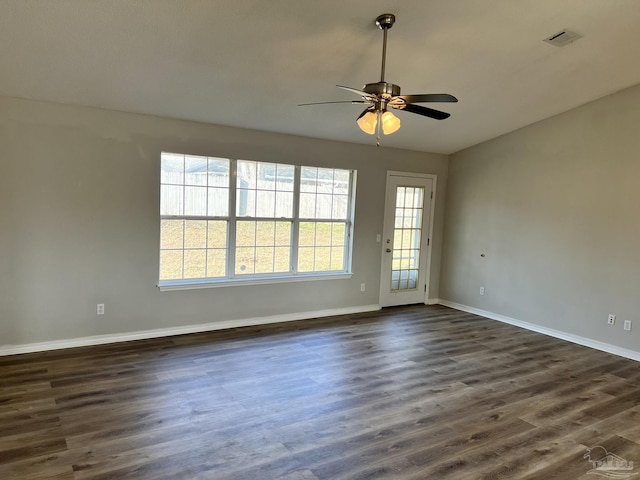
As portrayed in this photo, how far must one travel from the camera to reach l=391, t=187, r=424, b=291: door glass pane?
6312mm

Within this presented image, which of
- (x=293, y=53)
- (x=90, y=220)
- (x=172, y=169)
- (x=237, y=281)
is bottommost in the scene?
(x=237, y=281)

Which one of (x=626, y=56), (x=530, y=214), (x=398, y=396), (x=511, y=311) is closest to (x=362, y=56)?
(x=626, y=56)

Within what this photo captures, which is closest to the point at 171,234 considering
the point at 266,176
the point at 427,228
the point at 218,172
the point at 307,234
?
the point at 218,172

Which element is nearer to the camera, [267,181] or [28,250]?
[28,250]

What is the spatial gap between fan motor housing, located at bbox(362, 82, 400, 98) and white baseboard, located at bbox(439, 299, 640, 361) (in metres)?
4.11

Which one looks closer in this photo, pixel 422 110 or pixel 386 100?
pixel 386 100

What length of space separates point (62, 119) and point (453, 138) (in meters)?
4.75

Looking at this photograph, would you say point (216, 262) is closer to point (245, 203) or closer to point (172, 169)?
point (245, 203)

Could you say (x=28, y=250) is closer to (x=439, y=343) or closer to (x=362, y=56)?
(x=362, y=56)

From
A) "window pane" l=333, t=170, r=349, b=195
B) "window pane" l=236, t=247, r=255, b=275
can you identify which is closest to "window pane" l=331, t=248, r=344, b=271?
"window pane" l=333, t=170, r=349, b=195

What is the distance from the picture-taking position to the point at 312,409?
3115 millimetres

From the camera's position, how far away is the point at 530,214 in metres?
5.53

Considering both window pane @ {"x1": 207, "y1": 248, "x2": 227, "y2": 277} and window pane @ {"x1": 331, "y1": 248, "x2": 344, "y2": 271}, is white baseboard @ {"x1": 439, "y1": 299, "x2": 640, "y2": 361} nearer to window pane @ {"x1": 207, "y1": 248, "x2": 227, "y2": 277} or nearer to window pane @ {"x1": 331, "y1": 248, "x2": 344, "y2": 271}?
window pane @ {"x1": 331, "y1": 248, "x2": 344, "y2": 271}

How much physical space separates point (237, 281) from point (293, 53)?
2.73 m
